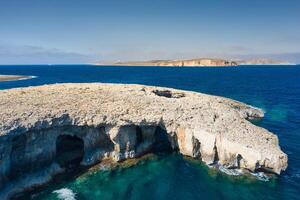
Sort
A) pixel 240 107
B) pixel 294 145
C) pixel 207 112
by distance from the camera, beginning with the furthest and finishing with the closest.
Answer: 1. pixel 240 107
2. pixel 294 145
3. pixel 207 112

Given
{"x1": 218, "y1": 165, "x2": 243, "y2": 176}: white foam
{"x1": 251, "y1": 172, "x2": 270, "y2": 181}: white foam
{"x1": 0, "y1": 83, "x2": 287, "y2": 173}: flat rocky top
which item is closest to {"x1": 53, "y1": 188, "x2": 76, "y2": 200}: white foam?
{"x1": 0, "y1": 83, "x2": 287, "y2": 173}: flat rocky top

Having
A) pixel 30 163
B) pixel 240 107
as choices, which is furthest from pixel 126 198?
pixel 240 107

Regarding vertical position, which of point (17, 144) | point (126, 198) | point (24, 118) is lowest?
point (126, 198)

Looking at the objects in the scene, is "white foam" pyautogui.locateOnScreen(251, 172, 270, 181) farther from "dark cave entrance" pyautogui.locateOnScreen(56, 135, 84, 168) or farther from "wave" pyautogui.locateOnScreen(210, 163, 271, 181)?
"dark cave entrance" pyautogui.locateOnScreen(56, 135, 84, 168)

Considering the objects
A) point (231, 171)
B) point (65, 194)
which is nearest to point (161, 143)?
point (231, 171)

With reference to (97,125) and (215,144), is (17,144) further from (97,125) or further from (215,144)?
(215,144)

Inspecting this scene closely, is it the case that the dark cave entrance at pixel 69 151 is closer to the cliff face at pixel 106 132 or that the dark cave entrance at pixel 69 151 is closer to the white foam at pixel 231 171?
the cliff face at pixel 106 132

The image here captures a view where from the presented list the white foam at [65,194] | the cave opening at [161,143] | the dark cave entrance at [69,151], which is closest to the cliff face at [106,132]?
the dark cave entrance at [69,151]
